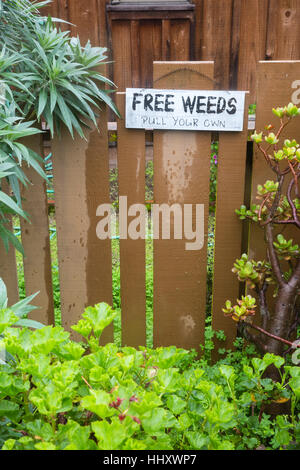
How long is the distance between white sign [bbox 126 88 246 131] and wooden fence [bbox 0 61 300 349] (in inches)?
1.6

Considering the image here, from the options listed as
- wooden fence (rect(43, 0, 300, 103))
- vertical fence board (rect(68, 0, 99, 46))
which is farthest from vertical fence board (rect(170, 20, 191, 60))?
vertical fence board (rect(68, 0, 99, 46))

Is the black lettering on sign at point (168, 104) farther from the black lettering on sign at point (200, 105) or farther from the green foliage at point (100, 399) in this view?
the green foliage at point (100, 399)

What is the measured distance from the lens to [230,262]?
230 cm

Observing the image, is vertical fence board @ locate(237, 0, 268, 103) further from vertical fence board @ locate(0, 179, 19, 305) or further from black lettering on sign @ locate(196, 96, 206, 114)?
vertical fence board @ locate(0, 179, 19, 305)

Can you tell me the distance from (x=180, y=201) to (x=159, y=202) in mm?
102

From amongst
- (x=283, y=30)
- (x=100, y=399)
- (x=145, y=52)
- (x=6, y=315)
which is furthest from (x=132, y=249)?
(x=283, y=30)

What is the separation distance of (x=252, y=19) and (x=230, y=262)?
3.35m

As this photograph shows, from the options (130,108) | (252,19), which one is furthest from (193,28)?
(130,108)

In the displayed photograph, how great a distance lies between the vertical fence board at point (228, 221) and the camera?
6.98 ft

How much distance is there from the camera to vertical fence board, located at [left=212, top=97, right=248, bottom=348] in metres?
2.13
